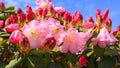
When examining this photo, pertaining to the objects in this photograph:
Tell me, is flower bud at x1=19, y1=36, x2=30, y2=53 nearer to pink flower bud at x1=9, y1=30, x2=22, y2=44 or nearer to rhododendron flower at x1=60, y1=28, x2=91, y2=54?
pink flower bud at x1=9, y1=30, x2=22, y2=44

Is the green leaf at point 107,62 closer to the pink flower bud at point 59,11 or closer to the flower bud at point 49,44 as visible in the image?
the flower bud at point 49,44

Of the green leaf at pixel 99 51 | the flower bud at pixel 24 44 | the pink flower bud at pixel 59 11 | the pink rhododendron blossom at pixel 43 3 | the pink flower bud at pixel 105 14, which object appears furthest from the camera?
the pink rhododendron blossom at pixel 43 3

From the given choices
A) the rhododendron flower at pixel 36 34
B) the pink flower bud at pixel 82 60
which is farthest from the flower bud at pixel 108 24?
the rhododendron flower at pixel 36 34

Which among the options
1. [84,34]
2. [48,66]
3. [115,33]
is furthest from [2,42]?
[115,33]

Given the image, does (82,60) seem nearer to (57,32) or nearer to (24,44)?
(57,32)

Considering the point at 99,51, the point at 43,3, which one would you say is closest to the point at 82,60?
the point at 99,51
